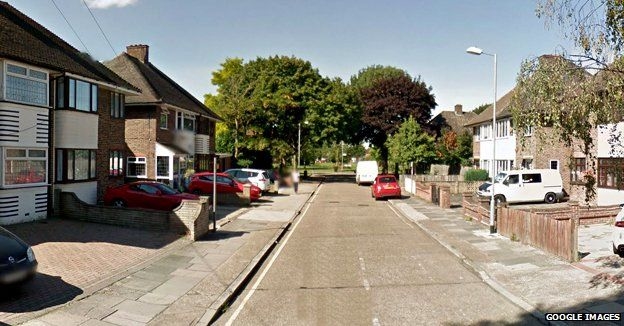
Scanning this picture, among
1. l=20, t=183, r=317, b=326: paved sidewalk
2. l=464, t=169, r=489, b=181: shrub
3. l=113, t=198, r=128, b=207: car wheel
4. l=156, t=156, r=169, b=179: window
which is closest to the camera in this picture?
l=20, t=183, r=317, b=326: paved sidewalk

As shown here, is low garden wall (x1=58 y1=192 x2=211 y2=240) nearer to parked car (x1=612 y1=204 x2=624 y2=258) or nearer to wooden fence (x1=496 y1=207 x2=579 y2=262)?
wooden fence (x1=496 y1=207 x2=579 y2=262)

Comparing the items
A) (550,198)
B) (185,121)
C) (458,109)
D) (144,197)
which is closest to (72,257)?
(144,197)

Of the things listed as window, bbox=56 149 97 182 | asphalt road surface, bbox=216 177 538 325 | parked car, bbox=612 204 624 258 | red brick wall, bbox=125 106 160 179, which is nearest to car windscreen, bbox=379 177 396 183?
red brick wall, bbox=125 106 160 179

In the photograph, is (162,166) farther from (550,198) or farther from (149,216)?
(550,198)

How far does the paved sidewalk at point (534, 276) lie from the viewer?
860cm

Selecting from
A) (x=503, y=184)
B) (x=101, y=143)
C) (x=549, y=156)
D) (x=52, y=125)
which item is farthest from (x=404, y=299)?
(x=549, y=156)

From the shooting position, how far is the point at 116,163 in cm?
2314

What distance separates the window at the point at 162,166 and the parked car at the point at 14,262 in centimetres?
1947

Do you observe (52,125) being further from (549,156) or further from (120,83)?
(549,156)

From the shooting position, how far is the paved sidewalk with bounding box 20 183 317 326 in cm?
770

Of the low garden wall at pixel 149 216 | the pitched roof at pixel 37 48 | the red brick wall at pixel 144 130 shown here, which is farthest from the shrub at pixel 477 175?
the pitched roof at pixel 37 48

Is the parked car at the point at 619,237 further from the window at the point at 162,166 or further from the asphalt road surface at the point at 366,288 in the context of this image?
the window at the point at 162,166

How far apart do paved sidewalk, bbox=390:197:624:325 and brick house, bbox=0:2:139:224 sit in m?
14.0

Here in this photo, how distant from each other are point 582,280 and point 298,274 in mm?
6272
